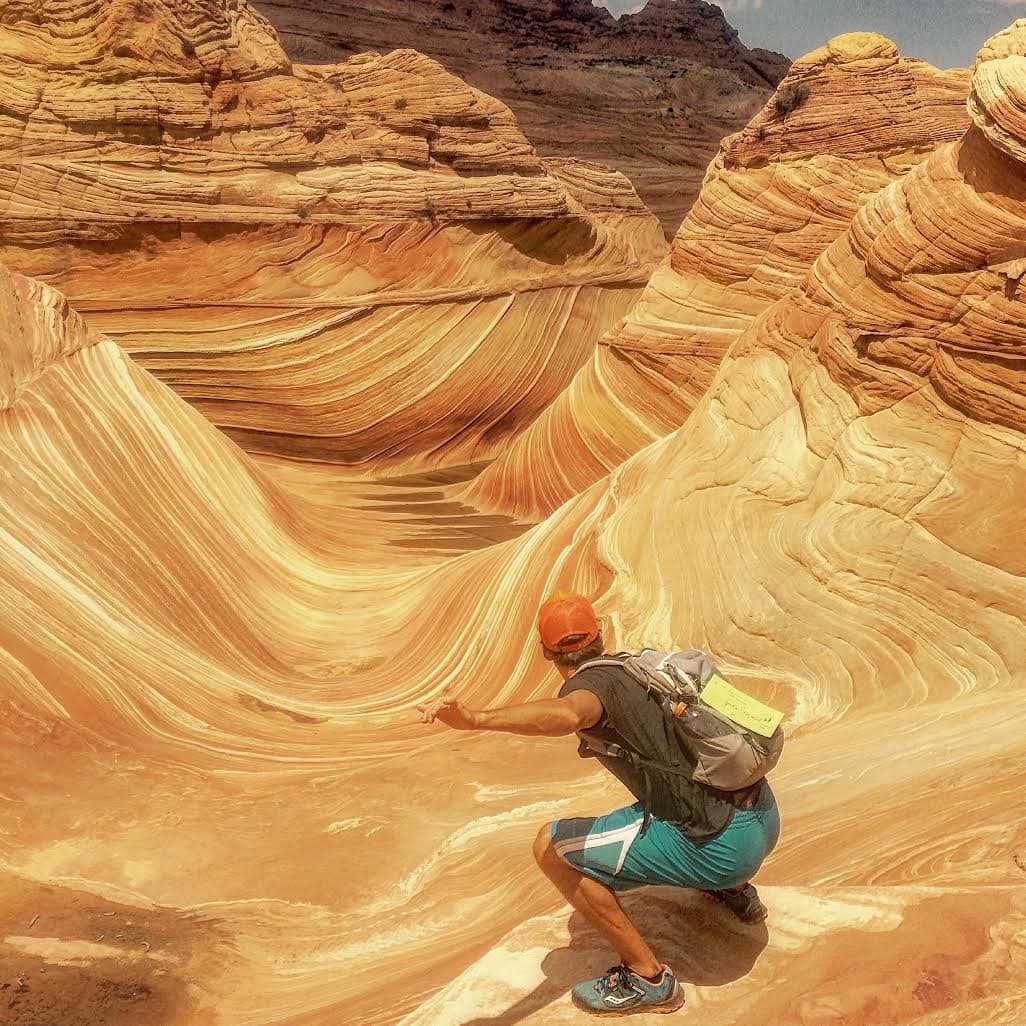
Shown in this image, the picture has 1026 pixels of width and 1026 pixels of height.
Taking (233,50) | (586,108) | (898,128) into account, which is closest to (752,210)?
(898,128)

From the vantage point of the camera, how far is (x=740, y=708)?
8.58ft

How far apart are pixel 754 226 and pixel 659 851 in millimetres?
7989

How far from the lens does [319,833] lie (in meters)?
4.49

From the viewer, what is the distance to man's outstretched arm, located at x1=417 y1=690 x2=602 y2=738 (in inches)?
98.7

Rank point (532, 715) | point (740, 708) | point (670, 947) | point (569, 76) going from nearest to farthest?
point (532, 715) < point (740, 708) < point (670, 947) < point (569, 76)

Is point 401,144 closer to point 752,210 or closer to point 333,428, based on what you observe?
point 333,428

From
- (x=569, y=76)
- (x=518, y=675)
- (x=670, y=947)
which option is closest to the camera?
(x=670, y=947)

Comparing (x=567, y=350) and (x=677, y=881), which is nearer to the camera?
(x=677, y=881)

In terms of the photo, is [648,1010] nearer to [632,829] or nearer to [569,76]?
[632,829]

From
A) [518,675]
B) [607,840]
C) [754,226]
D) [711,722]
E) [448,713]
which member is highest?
[754,226]

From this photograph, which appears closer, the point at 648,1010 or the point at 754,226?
the point at 648,1010

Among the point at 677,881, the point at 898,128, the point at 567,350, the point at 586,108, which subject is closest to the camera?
the point at 677,881

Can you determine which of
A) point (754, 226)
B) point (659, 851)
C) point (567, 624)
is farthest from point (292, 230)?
point (659, 851)

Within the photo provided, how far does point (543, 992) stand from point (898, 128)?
27.8 ft
